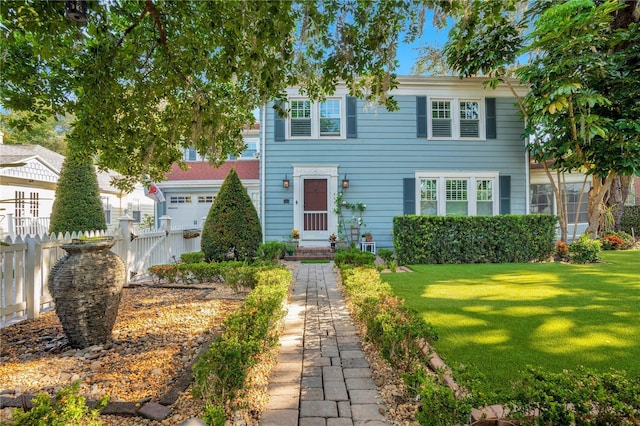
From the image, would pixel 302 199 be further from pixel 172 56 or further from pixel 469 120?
pixel 172 56

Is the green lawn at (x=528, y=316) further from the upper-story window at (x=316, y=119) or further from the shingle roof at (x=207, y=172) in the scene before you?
the shingle roof at (x=207, y=172)

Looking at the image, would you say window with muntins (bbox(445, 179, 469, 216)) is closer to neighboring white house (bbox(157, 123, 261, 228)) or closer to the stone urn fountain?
neighboring white house (bbox(157, 123, 261, 228))

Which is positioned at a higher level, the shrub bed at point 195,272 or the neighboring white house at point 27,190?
the neighboring white house at point 27,190

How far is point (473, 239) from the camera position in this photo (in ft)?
27.2

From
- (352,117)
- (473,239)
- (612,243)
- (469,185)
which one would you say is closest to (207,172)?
(352,117)

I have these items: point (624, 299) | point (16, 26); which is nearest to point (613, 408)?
point (624, 299)

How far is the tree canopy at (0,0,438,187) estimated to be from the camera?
102 inches

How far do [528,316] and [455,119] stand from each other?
26.4 ft

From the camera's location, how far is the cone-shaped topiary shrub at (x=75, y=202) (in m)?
9.54

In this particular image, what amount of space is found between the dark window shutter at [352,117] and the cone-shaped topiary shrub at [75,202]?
7.98 m

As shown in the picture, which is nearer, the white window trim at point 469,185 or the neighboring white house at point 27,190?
the white window trim at point 469,185

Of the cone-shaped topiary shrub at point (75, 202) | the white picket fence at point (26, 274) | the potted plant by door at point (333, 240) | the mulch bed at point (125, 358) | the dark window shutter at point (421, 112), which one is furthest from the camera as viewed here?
the dark window shutter at point (421, 112)

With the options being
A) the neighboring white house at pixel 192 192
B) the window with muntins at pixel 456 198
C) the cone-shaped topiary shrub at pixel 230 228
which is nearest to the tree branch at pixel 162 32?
the cone-shaped topiary shrub at pixel 230 228

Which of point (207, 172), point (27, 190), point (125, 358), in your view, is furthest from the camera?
point (207, 172)
